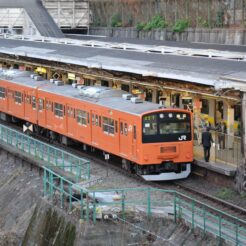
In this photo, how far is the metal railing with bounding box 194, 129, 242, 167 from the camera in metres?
20.7

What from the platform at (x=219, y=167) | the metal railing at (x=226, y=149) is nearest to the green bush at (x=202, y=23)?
the metal railing at (x=226, y=149)

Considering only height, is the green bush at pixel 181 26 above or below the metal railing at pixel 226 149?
above

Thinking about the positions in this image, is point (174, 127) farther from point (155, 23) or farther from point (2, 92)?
point (155, 23)

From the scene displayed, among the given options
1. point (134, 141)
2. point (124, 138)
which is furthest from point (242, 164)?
point (124, 138)

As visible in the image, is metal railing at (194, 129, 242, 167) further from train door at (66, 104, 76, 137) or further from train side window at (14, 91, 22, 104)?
train side window at (14, 91, 22, 104)

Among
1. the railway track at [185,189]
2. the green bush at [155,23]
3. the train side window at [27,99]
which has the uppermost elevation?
the green bush at [155,23]

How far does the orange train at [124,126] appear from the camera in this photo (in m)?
20.7

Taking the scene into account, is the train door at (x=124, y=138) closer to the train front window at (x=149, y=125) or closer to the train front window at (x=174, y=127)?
the train front window at (x=149, y=125)

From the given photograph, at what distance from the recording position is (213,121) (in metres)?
23.3

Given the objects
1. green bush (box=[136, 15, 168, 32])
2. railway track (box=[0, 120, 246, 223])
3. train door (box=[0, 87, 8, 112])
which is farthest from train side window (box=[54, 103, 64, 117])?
green bush (box=[136, 15, 168, 32])

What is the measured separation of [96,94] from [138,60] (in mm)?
3362

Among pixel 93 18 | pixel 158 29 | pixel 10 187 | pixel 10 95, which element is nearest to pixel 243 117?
pixel 10 187

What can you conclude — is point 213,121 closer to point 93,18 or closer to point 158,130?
point 158,130

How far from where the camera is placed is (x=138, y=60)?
2733cm
